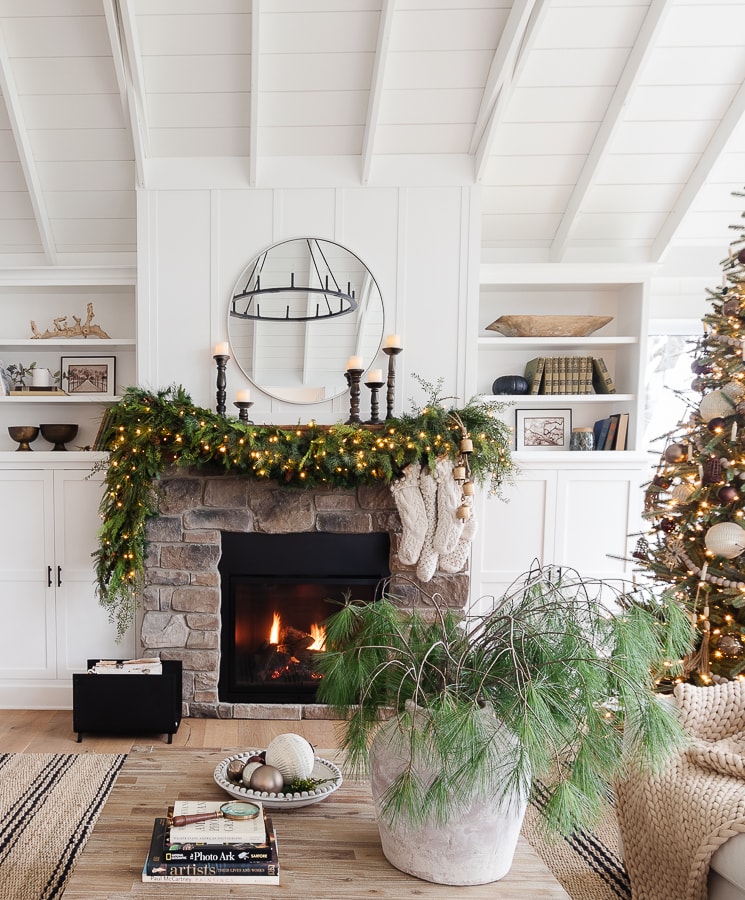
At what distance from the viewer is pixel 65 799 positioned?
7.56 ft

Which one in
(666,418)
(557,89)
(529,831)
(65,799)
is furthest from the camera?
(666,418)

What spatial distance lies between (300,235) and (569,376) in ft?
5.05

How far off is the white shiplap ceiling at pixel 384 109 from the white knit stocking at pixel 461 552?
60.4 inches

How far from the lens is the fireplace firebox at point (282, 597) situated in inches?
119

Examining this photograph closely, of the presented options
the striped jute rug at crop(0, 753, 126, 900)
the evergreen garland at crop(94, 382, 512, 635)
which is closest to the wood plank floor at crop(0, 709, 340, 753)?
the striped jute rug at crop(0, 753, 126, 900)

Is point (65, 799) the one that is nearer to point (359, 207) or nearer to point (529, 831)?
point (529, 831)

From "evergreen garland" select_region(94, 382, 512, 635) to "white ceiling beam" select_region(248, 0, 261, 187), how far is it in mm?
1085

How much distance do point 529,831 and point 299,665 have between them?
1338mm

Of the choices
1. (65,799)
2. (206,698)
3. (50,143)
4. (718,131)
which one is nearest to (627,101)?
(718,131)

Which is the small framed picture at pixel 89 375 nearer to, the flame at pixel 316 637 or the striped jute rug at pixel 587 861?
the flame at pixel 316 637

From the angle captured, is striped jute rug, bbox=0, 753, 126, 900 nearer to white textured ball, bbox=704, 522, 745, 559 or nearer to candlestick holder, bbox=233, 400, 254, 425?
candlestick holder, bbox=233, 400, 254, 425

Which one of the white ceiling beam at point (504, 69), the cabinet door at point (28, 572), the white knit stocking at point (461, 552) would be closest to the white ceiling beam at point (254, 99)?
the white ceiling beam at point (504, 69)

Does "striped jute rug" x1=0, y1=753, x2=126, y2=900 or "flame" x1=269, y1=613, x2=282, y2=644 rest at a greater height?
"flame" x1=269, y1=613, x2=282, y2=644

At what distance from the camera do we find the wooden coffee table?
1.15 metres
